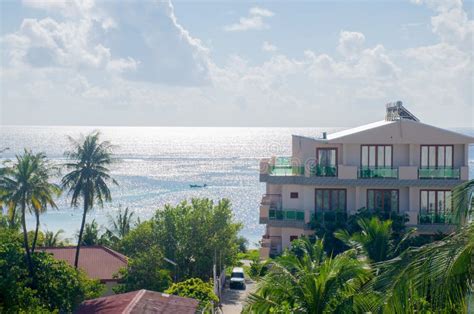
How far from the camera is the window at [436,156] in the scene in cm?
3534

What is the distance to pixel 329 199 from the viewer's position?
119 feet

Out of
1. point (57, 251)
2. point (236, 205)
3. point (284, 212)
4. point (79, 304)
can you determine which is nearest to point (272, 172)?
point (284, 212)

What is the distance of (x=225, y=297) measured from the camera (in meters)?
42.4

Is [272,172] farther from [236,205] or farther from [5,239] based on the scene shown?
[236,205]

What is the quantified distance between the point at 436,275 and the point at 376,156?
30929 millimetres

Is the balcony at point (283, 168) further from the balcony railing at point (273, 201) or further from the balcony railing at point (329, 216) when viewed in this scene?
the balcony railing at point (329, 216)

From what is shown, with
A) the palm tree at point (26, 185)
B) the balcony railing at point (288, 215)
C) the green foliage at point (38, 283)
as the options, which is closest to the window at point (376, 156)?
the balcony railing at point (288, 215)

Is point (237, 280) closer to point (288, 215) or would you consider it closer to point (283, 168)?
point (288, 215)

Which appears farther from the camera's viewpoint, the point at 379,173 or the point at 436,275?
the point at 379,173

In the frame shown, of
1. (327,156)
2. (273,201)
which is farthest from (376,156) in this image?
(273,201)

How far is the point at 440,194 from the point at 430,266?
104ft

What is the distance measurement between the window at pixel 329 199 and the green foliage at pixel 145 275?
1028 centimetres

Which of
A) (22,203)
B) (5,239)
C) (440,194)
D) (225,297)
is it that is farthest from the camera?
(225,297)

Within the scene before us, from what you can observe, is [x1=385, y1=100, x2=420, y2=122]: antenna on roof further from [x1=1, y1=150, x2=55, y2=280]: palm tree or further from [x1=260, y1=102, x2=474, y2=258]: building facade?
[x1=1, y1=150, x2=55, y2=280]: palm tree
